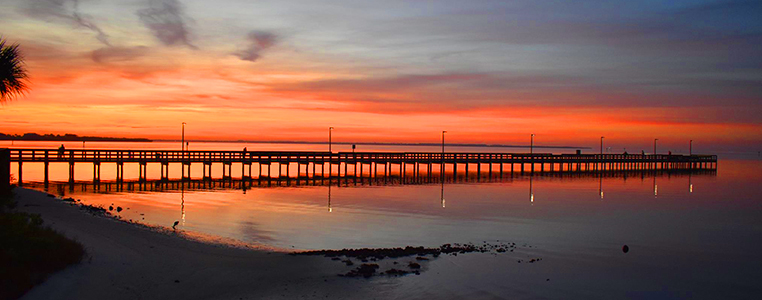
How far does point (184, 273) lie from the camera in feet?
43.5

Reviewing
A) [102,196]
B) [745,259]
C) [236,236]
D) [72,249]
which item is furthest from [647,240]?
[102,196]

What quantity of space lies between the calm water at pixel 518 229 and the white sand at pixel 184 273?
74.0 inches

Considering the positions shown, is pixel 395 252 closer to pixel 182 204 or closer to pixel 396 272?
pixel 396 272

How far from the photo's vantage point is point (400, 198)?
112ft

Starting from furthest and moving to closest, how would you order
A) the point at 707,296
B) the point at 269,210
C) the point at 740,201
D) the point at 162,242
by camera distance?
1. the point at 740,201
2. the point at 269,210
3. the point at 162,242
4. the point at 707,296

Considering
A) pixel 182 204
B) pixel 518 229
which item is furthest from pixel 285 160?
pixel 518 229

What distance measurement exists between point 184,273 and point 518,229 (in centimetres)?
1453

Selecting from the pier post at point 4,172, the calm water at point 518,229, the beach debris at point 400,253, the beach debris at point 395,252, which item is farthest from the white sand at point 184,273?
the pier post at point 4,172

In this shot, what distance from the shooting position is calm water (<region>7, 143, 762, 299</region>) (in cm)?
1402

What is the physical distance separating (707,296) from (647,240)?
24.9ft

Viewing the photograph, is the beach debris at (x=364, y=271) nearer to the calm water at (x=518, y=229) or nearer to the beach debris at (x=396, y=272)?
the beach debris at (x=396, y=272)

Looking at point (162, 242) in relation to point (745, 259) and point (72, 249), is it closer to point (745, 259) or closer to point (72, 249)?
point (72, 249)

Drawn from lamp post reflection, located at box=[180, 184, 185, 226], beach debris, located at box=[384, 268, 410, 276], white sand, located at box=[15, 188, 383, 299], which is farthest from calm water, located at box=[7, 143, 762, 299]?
white sand, located at box=[15, 188, 383, 299]

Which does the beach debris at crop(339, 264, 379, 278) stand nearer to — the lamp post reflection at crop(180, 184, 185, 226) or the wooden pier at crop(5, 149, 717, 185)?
the lamp post reflection at crop(180, 184, 185, 226)
